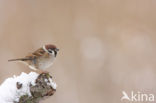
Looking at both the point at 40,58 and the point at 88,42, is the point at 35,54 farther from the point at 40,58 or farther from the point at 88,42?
the point at 88,42

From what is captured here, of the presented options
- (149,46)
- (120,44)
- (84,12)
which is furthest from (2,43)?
(149,46)

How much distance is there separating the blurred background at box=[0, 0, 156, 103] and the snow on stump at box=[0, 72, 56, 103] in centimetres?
294

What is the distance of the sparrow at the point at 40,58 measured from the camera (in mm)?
2498

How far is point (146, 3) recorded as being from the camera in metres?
5.13

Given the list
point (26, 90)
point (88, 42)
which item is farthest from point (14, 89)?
point (88, 42)

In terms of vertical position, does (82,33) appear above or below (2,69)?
above

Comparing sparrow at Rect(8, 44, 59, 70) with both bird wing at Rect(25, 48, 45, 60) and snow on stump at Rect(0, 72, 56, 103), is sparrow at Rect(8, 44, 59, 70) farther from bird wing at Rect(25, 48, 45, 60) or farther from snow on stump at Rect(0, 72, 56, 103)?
snow on stump at Rect(0, 72, 56, 103)

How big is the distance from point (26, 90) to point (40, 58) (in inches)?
47.0

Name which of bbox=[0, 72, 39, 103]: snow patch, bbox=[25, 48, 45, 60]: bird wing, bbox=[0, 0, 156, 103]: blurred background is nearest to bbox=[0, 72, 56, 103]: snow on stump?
bbox=[0, 72, 39, 103]: snow patch

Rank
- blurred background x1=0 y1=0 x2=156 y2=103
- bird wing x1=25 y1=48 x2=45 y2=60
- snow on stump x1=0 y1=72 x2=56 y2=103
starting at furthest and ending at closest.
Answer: blurred background x1=0 y1=0 x2=156 y2=103
bird wing x1=25 y1=48 x2=45 y2=60
snow on stump x1=0 y1=72 x2=56 y2=103

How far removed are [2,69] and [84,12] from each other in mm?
1391

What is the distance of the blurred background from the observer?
452 cm

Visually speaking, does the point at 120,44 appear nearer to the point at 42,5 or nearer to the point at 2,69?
the point at 42,5

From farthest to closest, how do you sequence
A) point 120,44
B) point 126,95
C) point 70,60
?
point 120,44 → point 70,60 → point 126,95
